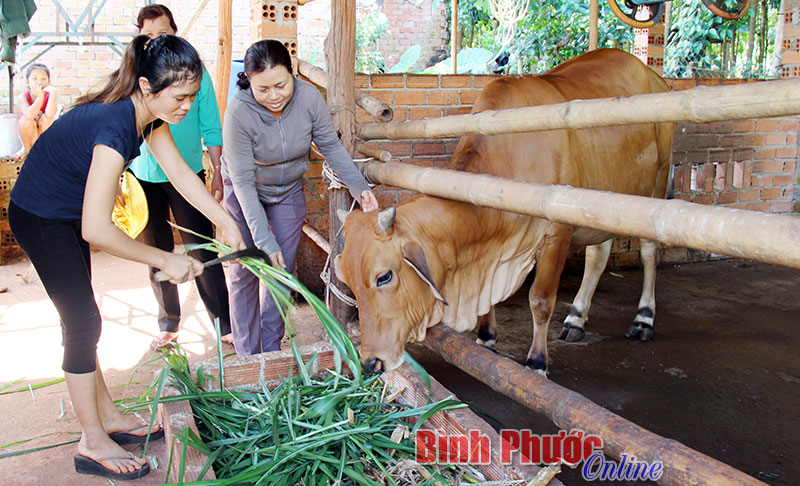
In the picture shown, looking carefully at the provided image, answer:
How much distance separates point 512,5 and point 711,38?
3316 mm

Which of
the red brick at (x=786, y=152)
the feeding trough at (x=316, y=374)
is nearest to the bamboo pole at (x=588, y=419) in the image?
the feeding trough at (x=316, y=374)

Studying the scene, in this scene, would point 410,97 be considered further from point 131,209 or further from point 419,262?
point 419,262

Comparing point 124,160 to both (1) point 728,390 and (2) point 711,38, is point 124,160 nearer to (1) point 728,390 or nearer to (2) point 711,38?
(1) point 728,390

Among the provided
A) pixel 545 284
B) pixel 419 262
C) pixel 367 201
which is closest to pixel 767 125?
pixel 545 284

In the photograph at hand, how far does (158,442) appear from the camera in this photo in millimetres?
2779

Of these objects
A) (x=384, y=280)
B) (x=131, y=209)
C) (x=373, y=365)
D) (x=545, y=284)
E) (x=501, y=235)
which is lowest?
(x=373, y=365)

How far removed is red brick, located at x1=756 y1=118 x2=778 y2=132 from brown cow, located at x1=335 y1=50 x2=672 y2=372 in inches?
91.2

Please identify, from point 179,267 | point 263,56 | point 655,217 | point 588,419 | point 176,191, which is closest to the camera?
point 655,217

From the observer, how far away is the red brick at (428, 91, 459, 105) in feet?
16.4

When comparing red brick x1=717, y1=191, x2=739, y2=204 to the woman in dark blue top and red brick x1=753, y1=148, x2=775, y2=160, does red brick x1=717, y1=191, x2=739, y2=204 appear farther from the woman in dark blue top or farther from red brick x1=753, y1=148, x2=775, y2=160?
the woman in dark blue top

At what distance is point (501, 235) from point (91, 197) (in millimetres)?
1795

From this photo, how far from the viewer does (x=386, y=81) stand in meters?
4.89

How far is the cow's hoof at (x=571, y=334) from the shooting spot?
4223 mm

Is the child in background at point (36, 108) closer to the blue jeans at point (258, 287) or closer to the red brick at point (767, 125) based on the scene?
the blue jeans at point (258, 287)
